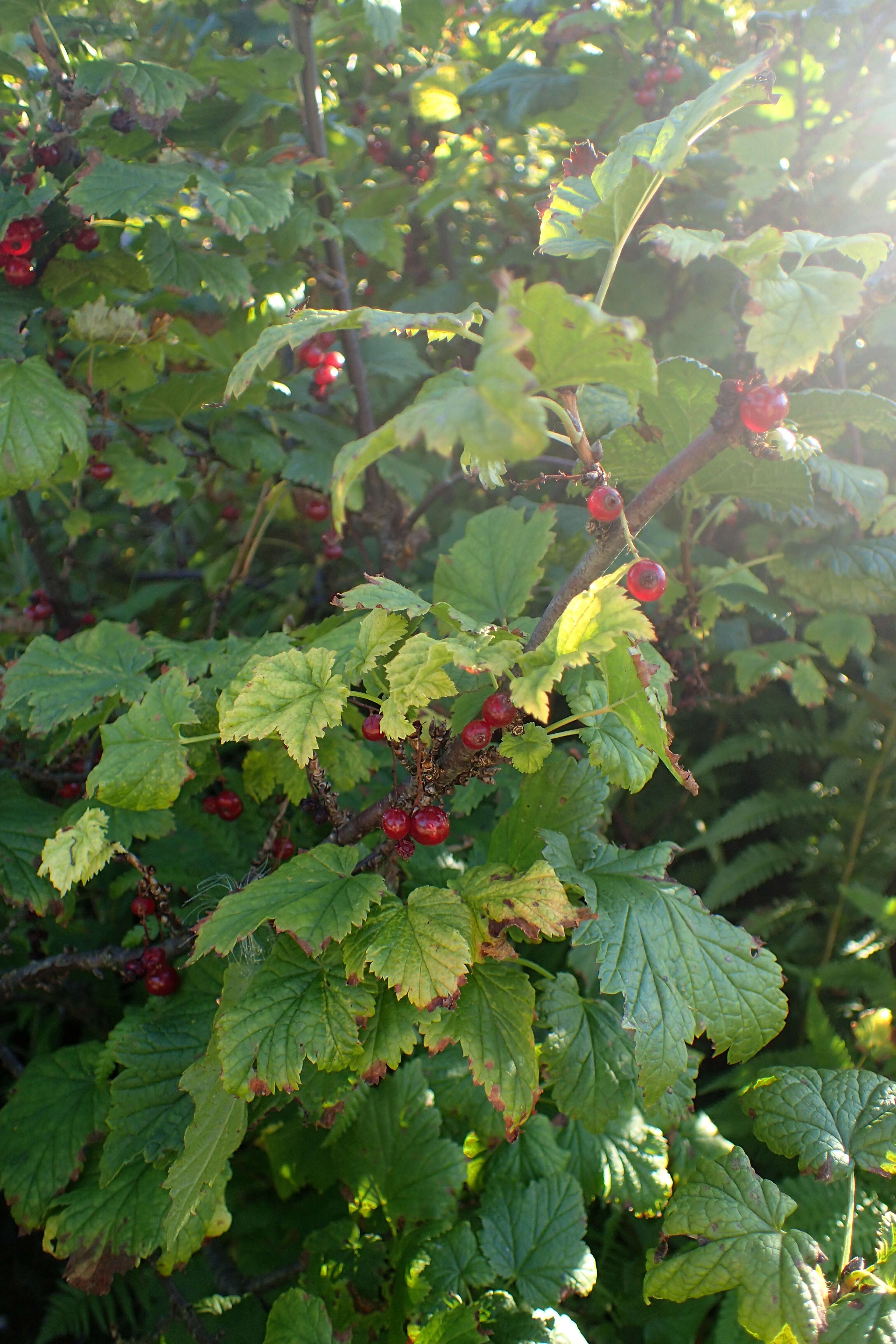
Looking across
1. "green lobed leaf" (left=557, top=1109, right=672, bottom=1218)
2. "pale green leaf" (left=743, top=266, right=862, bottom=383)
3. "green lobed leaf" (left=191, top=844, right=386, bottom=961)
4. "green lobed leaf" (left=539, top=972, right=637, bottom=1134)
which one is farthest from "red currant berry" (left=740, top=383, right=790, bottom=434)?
"green lobed leaf" (left=557, top=1109, right=672, bottom=1218)

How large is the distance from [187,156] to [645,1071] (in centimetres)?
223

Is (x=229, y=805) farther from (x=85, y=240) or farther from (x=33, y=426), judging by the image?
(x=85, y=240)

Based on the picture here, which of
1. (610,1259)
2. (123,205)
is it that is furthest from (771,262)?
(610,1259)

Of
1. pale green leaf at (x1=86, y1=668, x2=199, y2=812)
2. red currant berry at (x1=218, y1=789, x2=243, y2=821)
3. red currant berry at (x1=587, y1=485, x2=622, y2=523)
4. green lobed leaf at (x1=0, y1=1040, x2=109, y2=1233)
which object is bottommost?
green lobed leaf at (x1=0, y1=1040, x2=109, y2=1233)

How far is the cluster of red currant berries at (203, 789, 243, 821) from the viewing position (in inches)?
67.7

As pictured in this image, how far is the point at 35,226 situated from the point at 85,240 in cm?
11

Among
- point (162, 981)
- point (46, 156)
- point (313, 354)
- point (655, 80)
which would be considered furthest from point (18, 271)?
point (655, 80)

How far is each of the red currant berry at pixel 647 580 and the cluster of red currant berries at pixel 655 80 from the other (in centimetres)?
201

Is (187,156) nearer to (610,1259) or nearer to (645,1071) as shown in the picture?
(645,1071)

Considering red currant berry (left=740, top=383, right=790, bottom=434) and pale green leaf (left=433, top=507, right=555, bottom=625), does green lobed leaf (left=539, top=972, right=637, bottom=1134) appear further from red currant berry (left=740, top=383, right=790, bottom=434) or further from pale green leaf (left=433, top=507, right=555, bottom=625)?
red currant berry (left=740, top=383, right=790, bottom=434)

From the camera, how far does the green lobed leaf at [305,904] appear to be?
95 centimetres

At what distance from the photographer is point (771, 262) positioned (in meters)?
0.79

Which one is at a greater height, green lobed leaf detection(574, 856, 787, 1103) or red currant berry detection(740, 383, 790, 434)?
red currant berry detection(740, 383, 790, 434)

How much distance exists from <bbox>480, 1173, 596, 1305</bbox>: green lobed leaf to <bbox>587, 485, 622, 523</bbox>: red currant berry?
1202 mm
